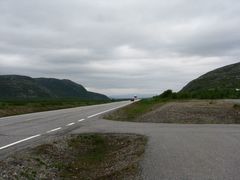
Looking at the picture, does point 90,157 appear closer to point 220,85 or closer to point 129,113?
point 129,113

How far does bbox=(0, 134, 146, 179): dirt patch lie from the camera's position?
397 inches

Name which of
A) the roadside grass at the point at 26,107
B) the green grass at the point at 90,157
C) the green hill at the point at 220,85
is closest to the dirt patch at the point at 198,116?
the green grass at the point at 90,157

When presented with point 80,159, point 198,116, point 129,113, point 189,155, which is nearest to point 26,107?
point 129,113

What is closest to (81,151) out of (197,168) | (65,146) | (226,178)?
(65,146)

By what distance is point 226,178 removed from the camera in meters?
8.48

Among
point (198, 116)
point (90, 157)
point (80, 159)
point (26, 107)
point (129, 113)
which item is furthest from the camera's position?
point (26, 107)

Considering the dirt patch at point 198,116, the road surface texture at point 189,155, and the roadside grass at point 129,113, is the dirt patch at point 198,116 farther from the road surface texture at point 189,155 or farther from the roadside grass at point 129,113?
the road surface texture at point 189,155

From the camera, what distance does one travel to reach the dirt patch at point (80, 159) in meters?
10.1

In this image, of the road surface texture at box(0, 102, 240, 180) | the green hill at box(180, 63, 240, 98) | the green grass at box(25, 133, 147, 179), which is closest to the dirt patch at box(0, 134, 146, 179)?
the green grass at box(25, 133, 147, 179)

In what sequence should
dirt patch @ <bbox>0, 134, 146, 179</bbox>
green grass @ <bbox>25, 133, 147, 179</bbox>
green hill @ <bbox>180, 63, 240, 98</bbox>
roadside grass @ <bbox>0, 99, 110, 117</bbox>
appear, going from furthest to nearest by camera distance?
1. green hill @ <bbox>180, 63, 240, 98</bbox>
2. roadside grass @ <bbox>0, 99, 110, 117</bbox>
3. green grass @ <bbox>25, 133, 147, 179</bbox>
4. dirt patch @ <bbox>0, 134, 146, 179</bbox>

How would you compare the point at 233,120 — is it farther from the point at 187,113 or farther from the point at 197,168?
the point at 197,168

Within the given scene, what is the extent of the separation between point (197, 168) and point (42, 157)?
16.3 feet

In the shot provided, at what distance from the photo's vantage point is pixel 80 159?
44.1 feet

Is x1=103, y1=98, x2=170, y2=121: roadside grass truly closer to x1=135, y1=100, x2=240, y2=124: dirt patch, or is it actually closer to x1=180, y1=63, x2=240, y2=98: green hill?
x1=135, y1=100, x2=240, y2=124: dirt patch
